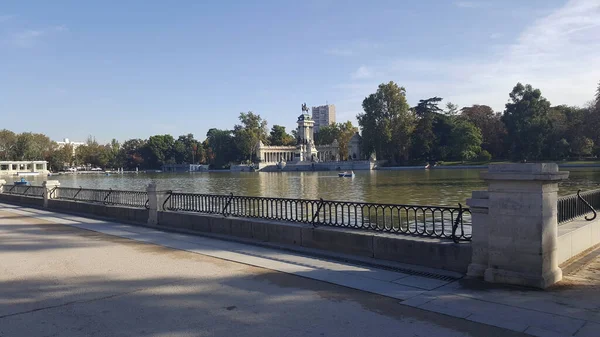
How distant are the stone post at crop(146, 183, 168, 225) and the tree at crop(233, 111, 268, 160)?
452 feet

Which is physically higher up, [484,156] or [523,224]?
[484,156]

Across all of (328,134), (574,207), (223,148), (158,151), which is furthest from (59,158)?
(574,207)

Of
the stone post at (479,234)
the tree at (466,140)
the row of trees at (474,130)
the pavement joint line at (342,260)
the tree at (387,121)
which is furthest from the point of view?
the tree at (387,121)

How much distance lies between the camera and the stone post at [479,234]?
7836 millimetres

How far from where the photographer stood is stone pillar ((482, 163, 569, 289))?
23.6ft

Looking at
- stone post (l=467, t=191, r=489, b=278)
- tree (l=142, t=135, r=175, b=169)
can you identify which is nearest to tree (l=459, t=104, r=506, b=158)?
stone post (l=467, t=191, r=489, b=278)

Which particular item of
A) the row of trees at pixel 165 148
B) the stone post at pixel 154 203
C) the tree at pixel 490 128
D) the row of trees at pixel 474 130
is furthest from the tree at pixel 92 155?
the stone post at pixel 154 203

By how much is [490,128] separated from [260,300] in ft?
361

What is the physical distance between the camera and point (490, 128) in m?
107

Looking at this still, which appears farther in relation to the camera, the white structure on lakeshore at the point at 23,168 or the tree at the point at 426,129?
the white structure on lakeshore at the point at 23,168

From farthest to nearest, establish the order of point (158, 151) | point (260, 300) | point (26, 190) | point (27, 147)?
point (158, 151), point (27, 147), point (26, 190), point (260, 300)

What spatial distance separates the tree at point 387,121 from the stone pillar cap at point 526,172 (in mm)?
103031

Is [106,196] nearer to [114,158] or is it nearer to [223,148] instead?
[223,148]

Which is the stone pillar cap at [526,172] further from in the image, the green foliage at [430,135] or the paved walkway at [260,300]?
the green foliage at [430,135]
